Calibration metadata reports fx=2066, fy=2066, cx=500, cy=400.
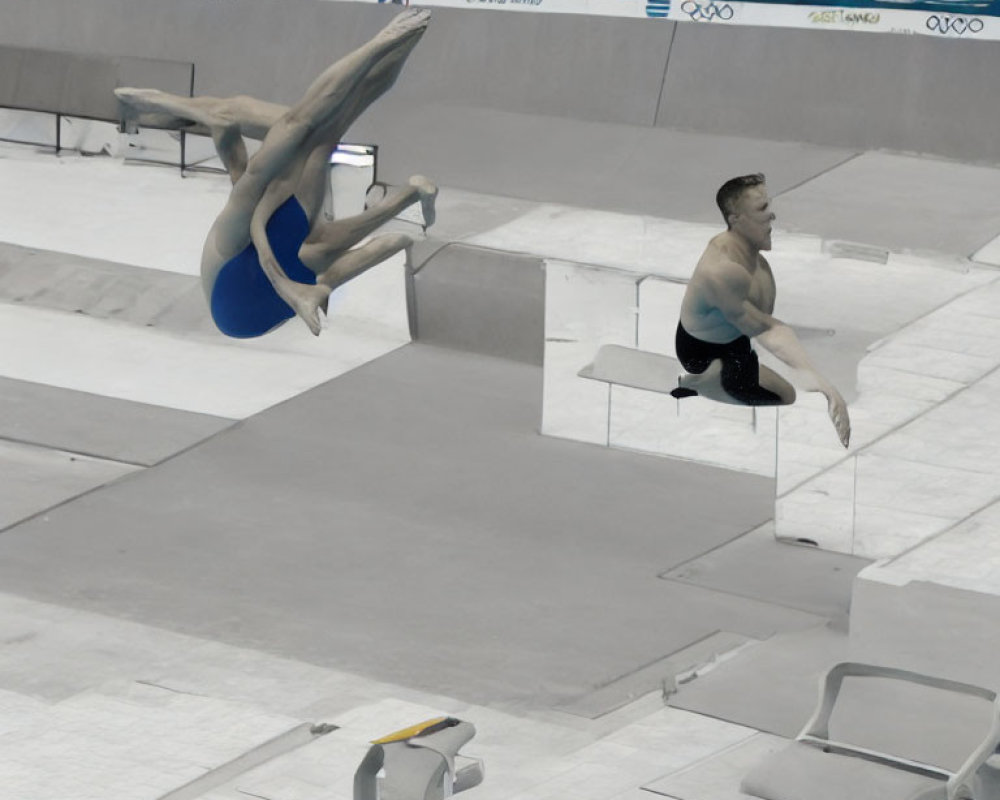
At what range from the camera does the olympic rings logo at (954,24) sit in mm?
21422

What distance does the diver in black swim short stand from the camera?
10016 mm

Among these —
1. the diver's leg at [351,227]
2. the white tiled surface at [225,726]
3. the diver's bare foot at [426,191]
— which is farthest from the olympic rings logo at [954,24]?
the diver's bare foot at [426,191]

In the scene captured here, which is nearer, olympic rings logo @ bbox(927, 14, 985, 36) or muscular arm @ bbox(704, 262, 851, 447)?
muscular arm @ bbox(704, 262, 851, 447)

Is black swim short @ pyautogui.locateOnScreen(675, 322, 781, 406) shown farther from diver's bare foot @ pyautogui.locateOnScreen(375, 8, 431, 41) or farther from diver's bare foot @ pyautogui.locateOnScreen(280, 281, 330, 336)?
diver's bare foot @ pyautogui.locateOnScreen(375, 8, 431, 41)

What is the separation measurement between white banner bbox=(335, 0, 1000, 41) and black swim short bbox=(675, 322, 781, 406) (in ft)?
37.6

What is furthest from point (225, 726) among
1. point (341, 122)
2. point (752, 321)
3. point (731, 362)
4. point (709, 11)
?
point (709, 11)

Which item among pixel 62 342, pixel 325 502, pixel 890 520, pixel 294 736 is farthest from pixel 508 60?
pixel 294 736

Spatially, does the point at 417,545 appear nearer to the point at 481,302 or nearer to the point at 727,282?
the point at 481,302

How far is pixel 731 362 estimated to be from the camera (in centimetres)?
1094

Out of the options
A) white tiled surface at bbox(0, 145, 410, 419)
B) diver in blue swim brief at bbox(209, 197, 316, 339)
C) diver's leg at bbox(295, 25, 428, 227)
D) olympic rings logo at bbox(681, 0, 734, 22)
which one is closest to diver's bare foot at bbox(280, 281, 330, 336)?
diver in blue swim brief at bbox(209, 197, 316, 339)

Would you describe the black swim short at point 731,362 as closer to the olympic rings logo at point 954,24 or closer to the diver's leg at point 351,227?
Answer: the diver's leg at point 351,227

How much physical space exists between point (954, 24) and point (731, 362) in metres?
11.8

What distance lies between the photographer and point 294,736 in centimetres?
1177

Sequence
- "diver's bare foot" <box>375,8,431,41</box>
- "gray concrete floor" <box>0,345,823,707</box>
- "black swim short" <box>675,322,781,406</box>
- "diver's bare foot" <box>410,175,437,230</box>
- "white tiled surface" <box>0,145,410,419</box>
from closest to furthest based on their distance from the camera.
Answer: "diver's bare foot" <box>375,8,431,41</box> < "diver's bare foot" <box>410,175,437,230</box> < "black swim short" <box>675,322,781,406</box> < "gray concrete floor" <box>0,345,823,707</box> < "white tiled surface" <box>0,145,410,419</box>
